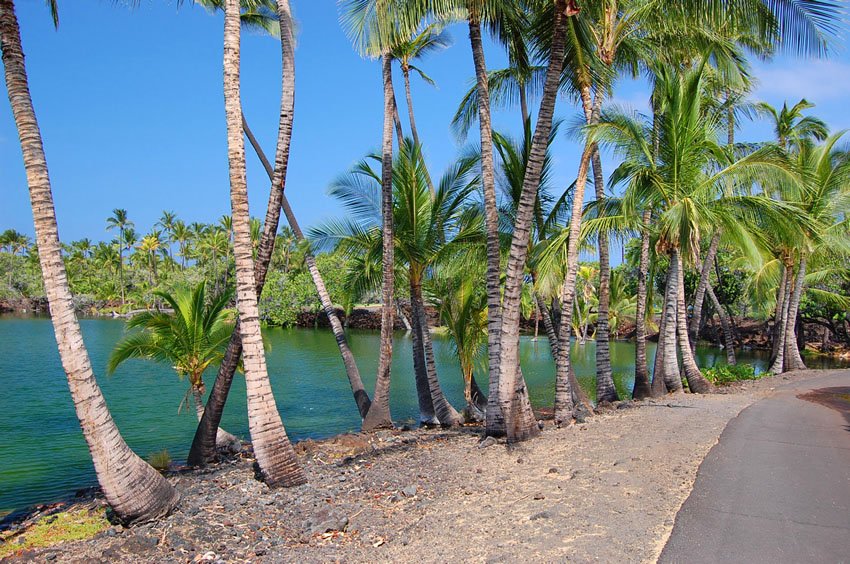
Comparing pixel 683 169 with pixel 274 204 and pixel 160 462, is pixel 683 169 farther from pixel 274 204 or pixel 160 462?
pixel 160 462

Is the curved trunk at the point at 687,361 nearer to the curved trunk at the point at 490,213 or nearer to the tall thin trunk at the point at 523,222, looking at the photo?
the curved trunk at the point at 490,213

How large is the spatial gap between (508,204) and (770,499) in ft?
32.7

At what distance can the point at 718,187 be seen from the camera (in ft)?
50.0

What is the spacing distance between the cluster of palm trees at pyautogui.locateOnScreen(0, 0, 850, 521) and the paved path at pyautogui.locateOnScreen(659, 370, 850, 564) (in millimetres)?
3462


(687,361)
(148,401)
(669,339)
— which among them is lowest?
(148,401)

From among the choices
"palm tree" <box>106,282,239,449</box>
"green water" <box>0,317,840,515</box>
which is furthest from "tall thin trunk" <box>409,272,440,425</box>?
"palm tree" <box>106,282,239,449</box>

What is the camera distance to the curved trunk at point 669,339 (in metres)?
16.1

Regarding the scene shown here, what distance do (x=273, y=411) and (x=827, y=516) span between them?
20.8ft

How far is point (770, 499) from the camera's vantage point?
655 cm

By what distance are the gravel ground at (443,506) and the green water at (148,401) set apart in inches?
209

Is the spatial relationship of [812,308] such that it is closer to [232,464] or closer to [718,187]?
[718,187]

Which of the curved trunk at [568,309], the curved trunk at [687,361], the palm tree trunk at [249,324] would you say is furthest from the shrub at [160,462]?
the curved trunk at [687,361]

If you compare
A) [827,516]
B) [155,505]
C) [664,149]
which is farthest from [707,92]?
[155,505]

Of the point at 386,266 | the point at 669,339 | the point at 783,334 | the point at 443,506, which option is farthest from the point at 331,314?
the point at 783,334
